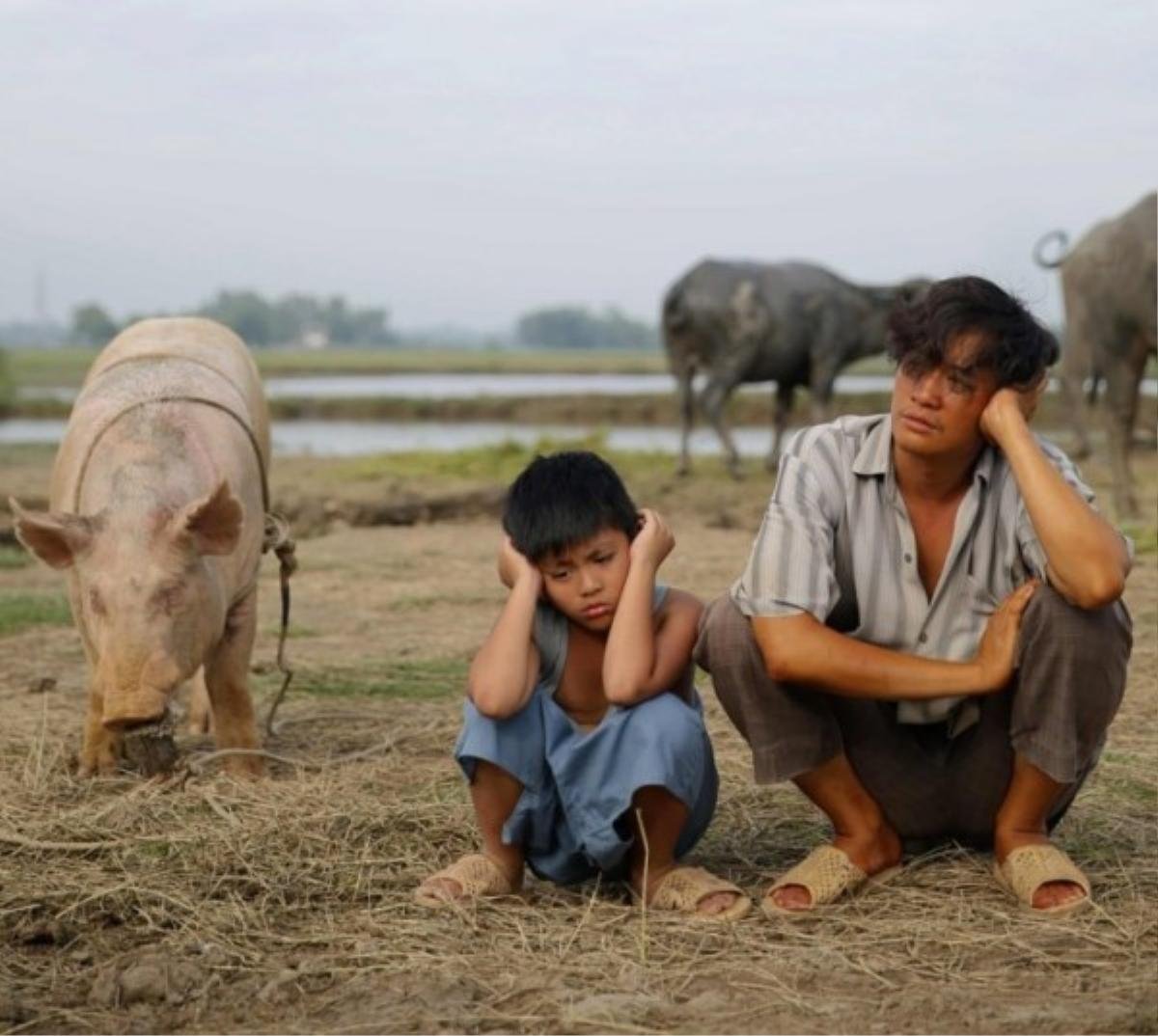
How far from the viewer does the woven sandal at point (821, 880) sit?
4.07m

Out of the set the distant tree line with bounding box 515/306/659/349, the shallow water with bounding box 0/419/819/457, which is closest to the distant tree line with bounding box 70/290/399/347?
the distant tree line with bounding box 515/306/659/349

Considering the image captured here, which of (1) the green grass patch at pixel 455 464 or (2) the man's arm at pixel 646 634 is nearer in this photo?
(2) the man's arm at pixel 646 634

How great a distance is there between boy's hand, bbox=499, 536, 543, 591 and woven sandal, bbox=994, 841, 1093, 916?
1102 millimetres

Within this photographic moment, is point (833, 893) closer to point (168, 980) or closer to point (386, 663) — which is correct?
point (168, 980)

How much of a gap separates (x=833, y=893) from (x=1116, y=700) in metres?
0.67

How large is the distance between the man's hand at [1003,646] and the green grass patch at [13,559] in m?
7.36

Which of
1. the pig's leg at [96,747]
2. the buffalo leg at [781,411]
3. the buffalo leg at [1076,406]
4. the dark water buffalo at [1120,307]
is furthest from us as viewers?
the buffalo leg at [781,411]

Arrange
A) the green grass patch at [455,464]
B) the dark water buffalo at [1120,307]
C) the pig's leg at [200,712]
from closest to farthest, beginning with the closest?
the pig's leg at [200,712] < the dark water buffalo at [1120,307] < the green grass patch at [455,464]

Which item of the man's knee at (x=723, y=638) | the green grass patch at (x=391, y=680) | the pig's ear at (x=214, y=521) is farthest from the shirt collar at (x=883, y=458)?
the green grass patch at (x=391, y=680)

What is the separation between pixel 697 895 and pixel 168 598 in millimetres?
2016

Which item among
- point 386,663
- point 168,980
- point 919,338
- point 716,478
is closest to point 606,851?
point 168,980

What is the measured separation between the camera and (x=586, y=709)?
13.7ft

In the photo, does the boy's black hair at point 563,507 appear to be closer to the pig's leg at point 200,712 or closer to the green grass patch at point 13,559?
the pig's leg at point 200,712

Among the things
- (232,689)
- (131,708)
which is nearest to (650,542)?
(131,708)
